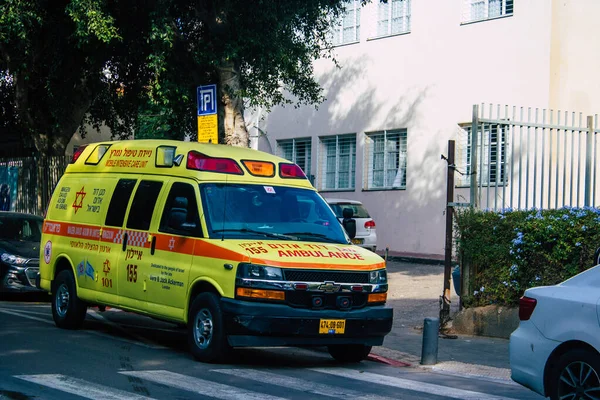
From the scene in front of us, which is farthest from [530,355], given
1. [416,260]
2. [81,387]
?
[416,260]

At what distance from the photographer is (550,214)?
12547 mm

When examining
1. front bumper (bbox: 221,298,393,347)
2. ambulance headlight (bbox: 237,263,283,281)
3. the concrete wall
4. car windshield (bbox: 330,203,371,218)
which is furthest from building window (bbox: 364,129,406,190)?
ambulance headlight (bbox: 237,263,283,281)

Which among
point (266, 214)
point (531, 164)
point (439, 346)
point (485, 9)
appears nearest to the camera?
point (266, 214)

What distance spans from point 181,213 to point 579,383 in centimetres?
482

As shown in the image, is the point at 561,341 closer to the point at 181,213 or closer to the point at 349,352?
the point at 349,352

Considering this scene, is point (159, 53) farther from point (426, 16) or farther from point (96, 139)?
point (96, 139)

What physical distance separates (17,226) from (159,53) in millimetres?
4215

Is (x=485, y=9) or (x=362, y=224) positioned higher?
(x=485, y=9)

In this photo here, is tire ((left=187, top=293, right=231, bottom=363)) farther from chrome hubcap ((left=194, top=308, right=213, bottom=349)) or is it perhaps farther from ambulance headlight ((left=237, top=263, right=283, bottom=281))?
ambulance headlight ((left=237, top=263, right=283, bottom=281))

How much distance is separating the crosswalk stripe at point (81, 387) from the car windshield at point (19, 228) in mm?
8987

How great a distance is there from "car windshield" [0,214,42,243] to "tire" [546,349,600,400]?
1202cm

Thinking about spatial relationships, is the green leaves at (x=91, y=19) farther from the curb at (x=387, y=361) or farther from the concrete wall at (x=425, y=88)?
the concrete wall at (x=425, y=88)

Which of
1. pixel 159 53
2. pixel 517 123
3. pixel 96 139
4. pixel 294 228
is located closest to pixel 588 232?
pixel 517 123

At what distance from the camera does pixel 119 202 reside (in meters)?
11.8
